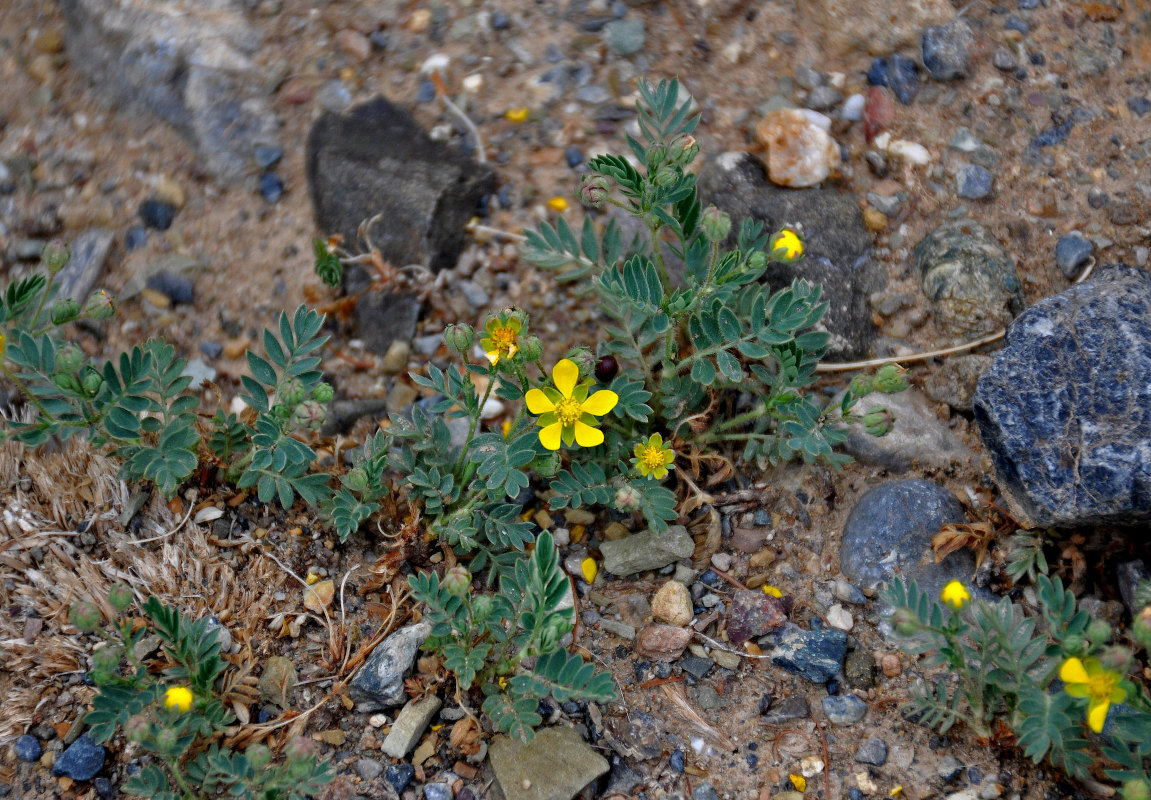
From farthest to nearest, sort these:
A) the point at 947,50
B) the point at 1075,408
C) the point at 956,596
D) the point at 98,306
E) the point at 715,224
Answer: the point at 947,50
the point at 98,306
the point at 1075,408
the point at 715,224
the point at 956,596

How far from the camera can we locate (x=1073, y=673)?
7.54ft

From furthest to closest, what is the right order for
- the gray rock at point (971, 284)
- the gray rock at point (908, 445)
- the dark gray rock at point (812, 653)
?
1. the gray rock at point (971, 284)
2. the gray rock at point (908, 445)
3. the dark gray rock at point (812, 653)

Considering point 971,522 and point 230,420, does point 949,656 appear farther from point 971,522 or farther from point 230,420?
point 230,420

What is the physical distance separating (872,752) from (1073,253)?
2012mm

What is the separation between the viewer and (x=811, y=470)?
3295 mm

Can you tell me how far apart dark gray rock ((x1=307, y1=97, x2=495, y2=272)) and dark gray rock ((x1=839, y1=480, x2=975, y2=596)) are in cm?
199

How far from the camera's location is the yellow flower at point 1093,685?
2299mm

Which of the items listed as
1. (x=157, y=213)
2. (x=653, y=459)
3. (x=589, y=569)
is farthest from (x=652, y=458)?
(x=157, y=213)

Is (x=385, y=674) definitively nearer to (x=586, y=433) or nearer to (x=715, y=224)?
(x=586, y=433)

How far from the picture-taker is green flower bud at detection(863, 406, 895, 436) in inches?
110

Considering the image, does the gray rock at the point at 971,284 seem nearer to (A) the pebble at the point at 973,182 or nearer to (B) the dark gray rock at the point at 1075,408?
(A) the pebble at the point at 973,182

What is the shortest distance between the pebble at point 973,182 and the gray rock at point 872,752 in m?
2.17

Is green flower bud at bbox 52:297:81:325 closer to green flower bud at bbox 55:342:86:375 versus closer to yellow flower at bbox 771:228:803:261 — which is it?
green flower bud at bbox 55:342:86:375

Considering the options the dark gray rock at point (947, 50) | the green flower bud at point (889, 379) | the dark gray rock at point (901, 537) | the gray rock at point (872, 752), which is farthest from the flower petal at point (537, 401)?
the dark gray rock at point (947, 50)
